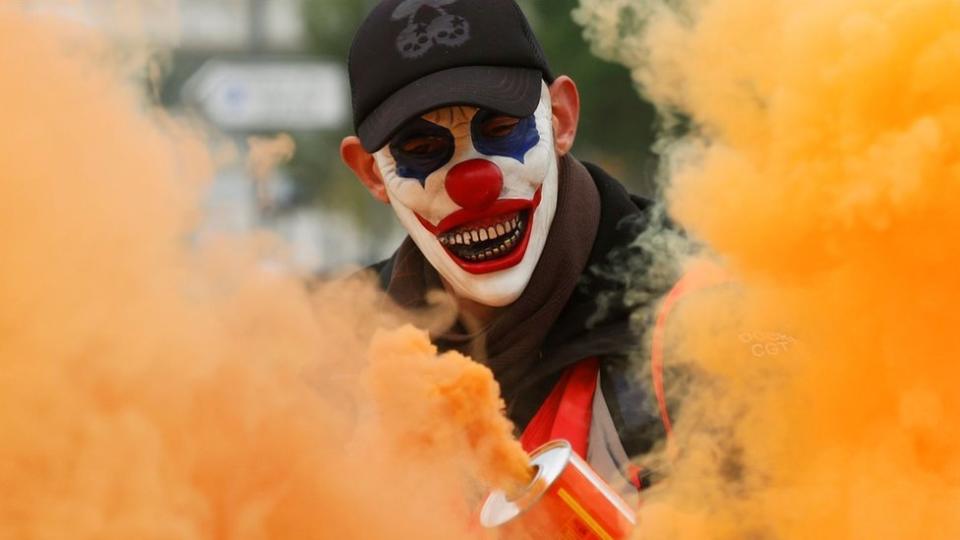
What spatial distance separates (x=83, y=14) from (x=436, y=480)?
1.28 metres

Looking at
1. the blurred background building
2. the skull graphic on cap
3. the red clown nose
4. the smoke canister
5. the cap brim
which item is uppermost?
the skull graphic on cap

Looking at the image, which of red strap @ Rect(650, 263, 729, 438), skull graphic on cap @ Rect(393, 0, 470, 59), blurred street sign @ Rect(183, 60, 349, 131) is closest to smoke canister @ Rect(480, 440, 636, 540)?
red strap @ Rect(650, 263, 729, 438)

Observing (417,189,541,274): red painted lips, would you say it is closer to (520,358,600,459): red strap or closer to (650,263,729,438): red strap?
(520,358,600,459): red strap

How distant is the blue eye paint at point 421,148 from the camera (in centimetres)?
378

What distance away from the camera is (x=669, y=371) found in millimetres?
3332

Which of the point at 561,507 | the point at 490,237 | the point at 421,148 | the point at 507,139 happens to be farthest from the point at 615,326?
the point at 561,507

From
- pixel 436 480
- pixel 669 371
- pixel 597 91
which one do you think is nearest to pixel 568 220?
pixel 669 371

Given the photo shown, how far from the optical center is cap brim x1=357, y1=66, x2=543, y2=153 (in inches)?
144

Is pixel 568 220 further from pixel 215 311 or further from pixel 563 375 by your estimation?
pixel 215 311

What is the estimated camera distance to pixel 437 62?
3.75 meters

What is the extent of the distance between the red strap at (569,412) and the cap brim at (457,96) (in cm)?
67

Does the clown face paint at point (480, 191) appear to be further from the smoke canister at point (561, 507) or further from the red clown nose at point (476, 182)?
the smoke canister at point (561, 507)

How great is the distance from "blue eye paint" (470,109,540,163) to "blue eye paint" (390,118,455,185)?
71 mm

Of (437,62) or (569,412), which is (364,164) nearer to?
(437,62)
